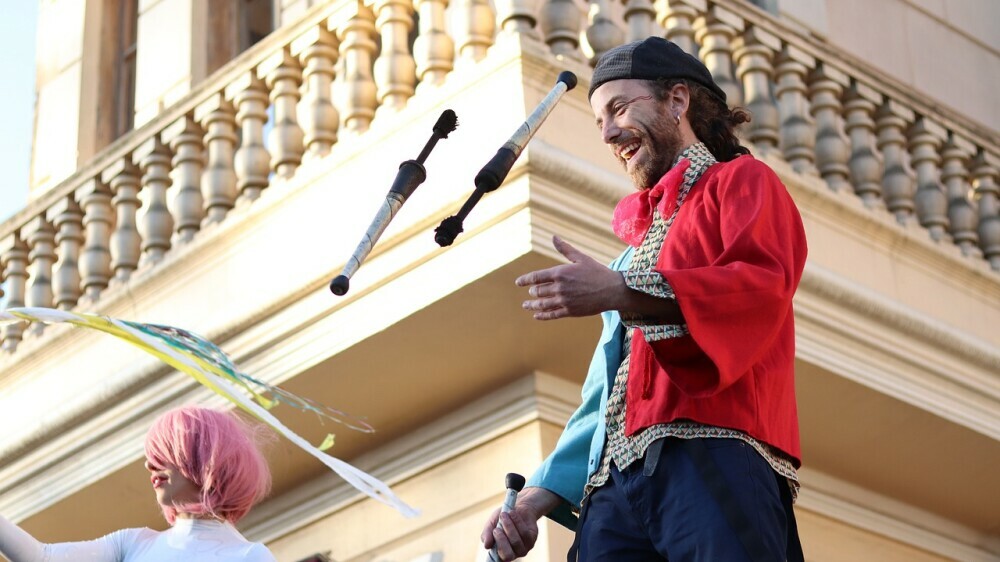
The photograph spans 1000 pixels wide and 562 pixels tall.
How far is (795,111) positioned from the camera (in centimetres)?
831

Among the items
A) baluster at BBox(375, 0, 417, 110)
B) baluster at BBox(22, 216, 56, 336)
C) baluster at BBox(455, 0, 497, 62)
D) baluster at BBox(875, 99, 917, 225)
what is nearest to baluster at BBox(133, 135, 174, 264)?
baluster at BBox(22, 216, 56, 336)

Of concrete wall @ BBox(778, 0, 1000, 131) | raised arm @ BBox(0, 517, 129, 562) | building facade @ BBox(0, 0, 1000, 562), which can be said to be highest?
concrete wall @ BBox(778, 0, 1000, 131)

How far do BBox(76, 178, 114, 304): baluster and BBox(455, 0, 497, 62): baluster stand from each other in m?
2.22

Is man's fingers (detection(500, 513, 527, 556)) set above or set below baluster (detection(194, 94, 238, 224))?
below

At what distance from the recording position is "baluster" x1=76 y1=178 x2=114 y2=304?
8742 millimetres

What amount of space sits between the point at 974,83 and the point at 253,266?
464 centimetres

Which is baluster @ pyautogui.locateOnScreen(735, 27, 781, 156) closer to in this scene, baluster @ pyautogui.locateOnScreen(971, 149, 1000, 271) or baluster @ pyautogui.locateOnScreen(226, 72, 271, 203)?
baluster @ pyautogui.locateOnScreen(971, 149, 1000, 271)

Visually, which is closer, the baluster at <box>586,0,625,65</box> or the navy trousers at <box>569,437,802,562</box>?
the navy trousers at <box>569,437,802,562</box>

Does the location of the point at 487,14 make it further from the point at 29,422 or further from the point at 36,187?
the point at 36,187

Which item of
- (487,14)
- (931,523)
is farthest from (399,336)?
(931,523)

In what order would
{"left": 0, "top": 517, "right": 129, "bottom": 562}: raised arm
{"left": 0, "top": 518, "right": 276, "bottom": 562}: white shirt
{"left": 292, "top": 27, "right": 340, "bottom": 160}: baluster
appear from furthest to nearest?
{"left": 292, "top": 27, "right": 340, "bottom": 160}: baluster
{"left": 0, "top": 518, "right": 276, "bottom": 562}: white shirt
{"left": 0, "top": 517, "right": 129, "bottom": 562}: raised arm

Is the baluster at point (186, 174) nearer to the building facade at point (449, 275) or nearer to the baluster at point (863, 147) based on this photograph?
the building facade at point (449, 275)

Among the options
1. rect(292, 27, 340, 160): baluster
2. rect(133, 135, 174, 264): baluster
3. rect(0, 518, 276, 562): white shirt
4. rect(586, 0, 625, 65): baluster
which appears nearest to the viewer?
rect(0, 518, 276, 562): white shirt

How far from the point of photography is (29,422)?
8742 millimetres
